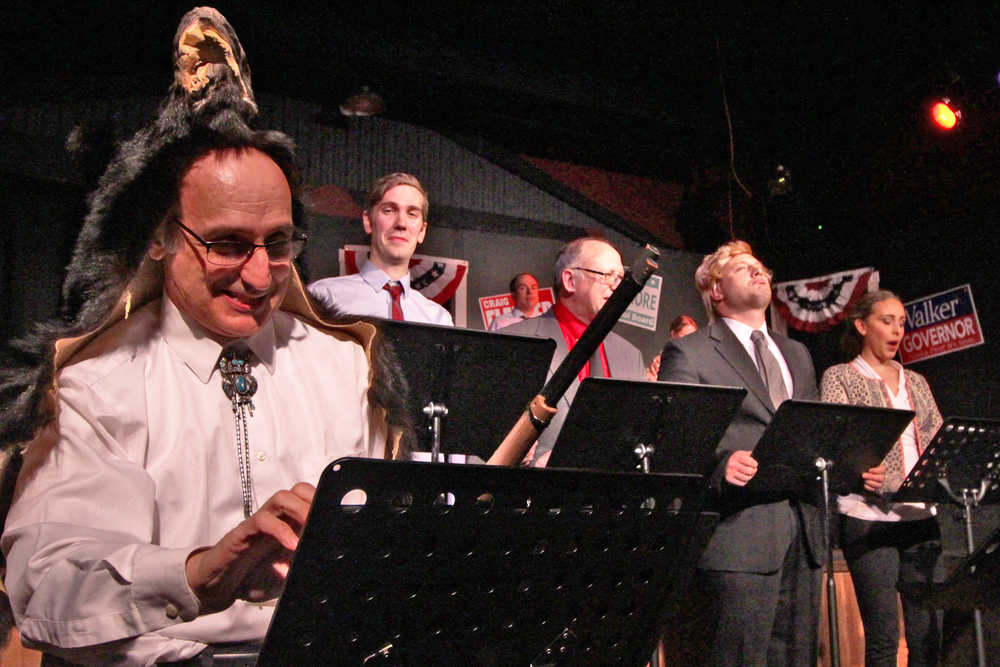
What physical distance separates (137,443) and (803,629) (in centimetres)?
307

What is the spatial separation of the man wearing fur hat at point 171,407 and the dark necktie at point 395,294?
1.95m

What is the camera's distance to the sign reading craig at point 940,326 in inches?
262

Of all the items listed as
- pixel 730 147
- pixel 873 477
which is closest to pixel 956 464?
pixel 873 477

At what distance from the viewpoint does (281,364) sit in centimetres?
168

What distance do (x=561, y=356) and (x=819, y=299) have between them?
4.86m

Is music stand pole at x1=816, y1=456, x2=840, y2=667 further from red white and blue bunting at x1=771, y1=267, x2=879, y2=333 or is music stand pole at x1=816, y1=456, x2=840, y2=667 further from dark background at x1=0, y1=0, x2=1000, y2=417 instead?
red white and blue bunting at x1=771, y1=267, x2=879, y2=333

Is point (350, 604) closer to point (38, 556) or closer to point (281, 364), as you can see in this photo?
point (38, 556)

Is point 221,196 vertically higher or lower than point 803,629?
higher

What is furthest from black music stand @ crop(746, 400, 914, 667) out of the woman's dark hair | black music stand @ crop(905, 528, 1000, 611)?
the woman's dark hair

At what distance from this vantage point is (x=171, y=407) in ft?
4.92

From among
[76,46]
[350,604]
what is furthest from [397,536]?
[76,46]

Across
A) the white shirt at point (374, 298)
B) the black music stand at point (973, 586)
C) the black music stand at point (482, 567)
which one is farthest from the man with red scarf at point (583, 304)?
the black music stand at point (482, 567)

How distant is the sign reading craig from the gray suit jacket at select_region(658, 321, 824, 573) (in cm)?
328

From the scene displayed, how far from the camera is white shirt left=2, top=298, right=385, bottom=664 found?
122cm
